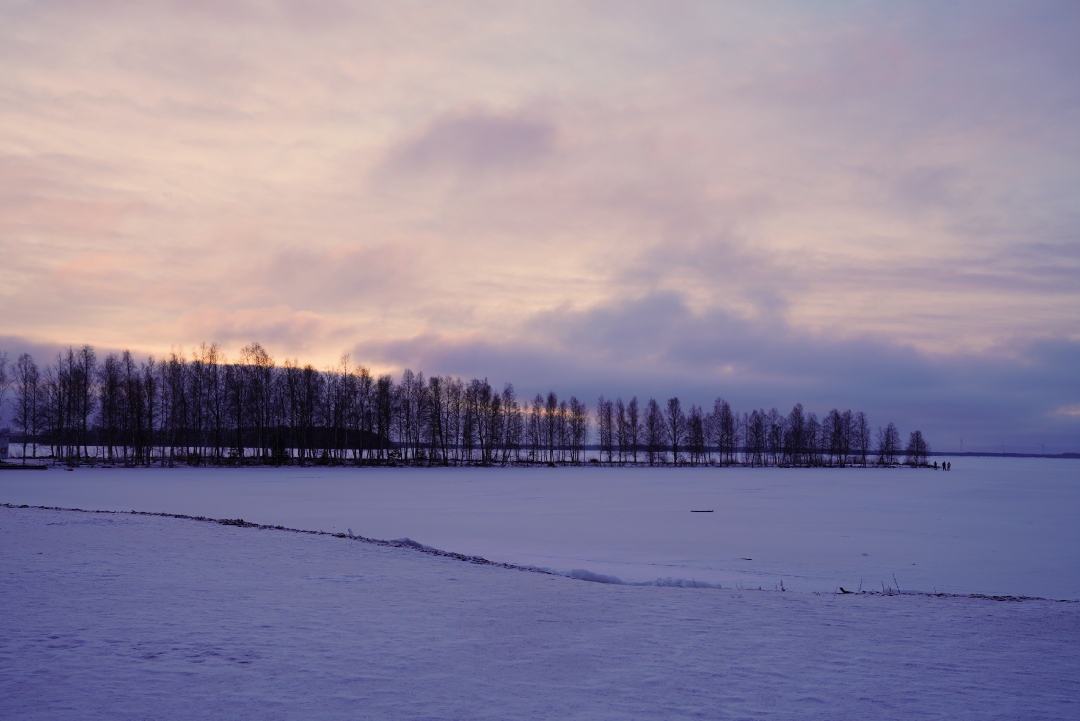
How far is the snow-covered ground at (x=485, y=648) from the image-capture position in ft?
17.3

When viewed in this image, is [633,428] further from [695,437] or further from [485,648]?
[485,648]

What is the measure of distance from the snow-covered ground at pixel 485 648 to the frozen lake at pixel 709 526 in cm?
327

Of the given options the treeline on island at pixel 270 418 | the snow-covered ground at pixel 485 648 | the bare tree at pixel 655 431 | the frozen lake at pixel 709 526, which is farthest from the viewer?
the bare tree at pixel 655 431

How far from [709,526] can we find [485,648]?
15.0 m

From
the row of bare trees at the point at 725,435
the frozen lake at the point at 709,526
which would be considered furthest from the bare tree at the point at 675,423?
the frozen lake at the point at 709,526

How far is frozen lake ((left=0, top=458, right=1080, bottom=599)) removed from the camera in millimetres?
13117

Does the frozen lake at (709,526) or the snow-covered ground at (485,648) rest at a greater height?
the snow-covered ground at (485,648)

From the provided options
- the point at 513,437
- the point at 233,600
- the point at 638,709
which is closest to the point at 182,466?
the point at 513,437

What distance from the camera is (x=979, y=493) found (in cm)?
3666

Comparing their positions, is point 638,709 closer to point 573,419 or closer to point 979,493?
point 979,493

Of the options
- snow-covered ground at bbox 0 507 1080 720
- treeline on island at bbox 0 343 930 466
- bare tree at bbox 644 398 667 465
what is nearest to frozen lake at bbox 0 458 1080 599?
snow-covered ground at bbox 0 507 1080 720

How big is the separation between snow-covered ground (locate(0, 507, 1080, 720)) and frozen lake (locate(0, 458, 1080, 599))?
3.27 meters

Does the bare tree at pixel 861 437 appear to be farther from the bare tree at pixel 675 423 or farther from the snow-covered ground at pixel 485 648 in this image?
the snow-covered ground at pixel 485 648

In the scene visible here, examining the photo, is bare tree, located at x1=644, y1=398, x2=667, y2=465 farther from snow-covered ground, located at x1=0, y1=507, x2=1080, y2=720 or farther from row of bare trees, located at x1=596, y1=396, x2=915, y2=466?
snow-covered ground, located at x1=0, y1=507, x2=1080, y2=720
